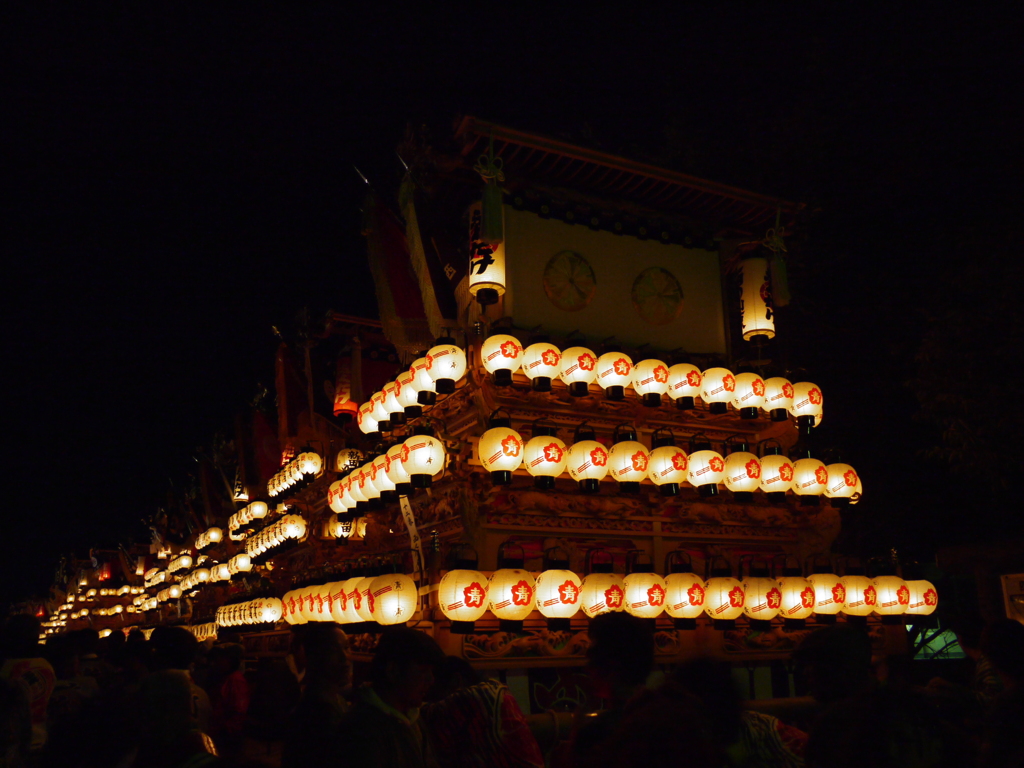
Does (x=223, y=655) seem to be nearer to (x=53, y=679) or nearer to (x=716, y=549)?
(x=53, y=679)

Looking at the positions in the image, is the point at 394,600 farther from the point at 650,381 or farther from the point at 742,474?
the point at 742,474

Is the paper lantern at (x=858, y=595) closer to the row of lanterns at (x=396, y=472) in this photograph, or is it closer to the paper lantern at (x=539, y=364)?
the paper lantern at (x=539, y=364)

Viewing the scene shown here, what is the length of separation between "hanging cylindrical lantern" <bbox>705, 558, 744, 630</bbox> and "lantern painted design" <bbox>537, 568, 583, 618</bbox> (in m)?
1.80

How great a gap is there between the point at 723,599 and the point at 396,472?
4251mm

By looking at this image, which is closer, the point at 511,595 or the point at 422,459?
the point at 511,595

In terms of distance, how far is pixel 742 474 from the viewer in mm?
10047

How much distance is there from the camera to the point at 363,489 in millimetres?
10891

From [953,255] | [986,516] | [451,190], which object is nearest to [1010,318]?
[953,255]

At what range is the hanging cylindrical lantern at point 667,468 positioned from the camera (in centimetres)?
966

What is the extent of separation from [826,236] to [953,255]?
3761 millimetres

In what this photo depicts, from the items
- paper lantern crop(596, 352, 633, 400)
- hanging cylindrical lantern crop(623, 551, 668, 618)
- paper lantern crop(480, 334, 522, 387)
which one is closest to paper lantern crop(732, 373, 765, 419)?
paper lantern crop(596, 352, 633, 400)

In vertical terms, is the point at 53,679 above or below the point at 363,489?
below

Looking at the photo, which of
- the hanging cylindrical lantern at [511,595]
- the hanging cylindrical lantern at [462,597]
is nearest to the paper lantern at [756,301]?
the hanging cylindrical lantern at [511,595]

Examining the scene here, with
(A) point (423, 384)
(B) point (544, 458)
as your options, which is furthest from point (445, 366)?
(B) point (544, 458)
